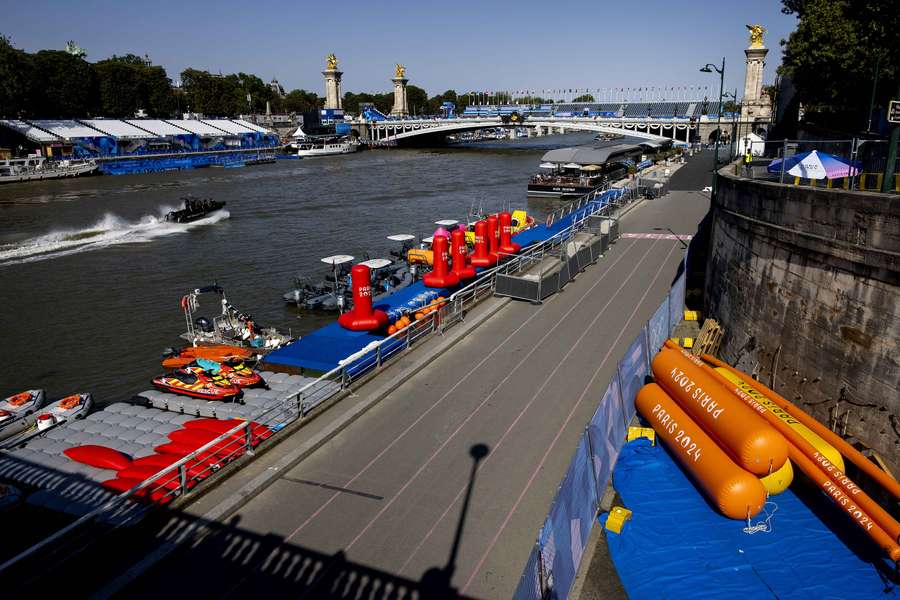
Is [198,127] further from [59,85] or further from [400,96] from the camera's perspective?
[400,96]

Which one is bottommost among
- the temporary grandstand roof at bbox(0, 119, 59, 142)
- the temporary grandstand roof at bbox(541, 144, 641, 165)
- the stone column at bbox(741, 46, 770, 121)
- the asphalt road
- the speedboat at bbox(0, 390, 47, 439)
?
the speedboat at bbox(0, 390, 47, 439)

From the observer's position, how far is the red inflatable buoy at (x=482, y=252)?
89.4 feet

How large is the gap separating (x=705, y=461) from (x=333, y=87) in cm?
17336

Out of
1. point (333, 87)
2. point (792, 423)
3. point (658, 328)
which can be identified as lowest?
point (792, 423)

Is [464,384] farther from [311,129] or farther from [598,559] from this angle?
[311,129]

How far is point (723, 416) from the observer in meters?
11.5

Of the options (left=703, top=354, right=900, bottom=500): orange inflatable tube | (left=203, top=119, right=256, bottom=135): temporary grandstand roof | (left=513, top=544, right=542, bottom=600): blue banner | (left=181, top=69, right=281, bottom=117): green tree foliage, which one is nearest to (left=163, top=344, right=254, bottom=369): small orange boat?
(left=513, top=544, right=542, bottom=600): blue banner

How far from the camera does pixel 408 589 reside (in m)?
8.36

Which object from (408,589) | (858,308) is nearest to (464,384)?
(408,589)

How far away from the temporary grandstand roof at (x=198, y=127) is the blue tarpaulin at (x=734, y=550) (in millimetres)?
127195

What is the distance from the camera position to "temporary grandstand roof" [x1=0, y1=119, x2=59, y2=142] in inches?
3686

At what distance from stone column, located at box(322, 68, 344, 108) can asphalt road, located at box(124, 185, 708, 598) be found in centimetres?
16472

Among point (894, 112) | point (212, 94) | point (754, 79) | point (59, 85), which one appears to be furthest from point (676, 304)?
point (212, 94)

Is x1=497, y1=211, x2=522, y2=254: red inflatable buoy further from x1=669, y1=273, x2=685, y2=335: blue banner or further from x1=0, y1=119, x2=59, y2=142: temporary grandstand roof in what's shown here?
x1=0, y1=119, x2=59, y2=142: temporary grandstand roof
